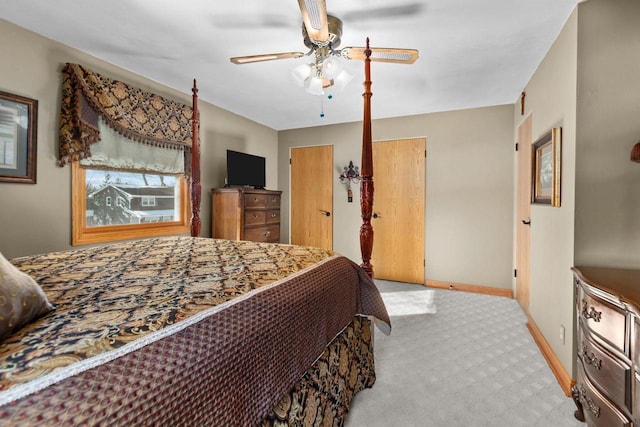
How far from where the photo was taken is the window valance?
236 cm

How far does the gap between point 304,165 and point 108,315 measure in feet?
13.8

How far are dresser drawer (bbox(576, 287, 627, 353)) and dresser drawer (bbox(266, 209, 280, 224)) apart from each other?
3.26 metres

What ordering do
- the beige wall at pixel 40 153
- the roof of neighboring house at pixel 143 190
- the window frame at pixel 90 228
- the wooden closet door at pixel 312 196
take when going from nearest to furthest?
the beige wall at pixel 40 153 → the window frame at pixel 90 228 → the roof of neighboring house at pixel 143 190 → the wooden closet door at pixel 312 196

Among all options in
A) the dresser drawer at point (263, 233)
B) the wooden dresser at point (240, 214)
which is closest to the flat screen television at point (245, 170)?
the wooden dresser at point (240, 214)

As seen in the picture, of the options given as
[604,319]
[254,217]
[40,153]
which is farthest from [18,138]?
[604,319]

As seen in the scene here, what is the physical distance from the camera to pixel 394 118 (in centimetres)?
425

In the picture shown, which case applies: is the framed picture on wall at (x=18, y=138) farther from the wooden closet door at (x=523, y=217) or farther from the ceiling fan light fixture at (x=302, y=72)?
the wooden closet door at (x=523, y=217)

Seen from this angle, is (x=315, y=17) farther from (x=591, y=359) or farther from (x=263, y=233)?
(x=263, y=233)

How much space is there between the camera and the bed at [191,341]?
581 mm

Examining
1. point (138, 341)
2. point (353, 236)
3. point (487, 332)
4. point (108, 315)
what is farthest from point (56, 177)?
point (487, 332)

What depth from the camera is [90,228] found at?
264 centimetres

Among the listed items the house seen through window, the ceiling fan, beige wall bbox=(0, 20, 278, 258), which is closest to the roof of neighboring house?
the house seen through window

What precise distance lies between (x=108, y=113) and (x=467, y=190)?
3.96 metres

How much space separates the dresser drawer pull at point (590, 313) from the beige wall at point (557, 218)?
0.36m
